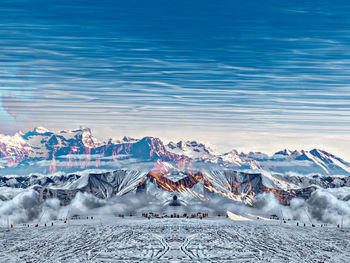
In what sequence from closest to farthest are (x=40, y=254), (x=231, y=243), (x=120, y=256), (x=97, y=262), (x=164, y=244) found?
(x=97, y=262) → (x=120, y=256) → (x=40, y=254) → (x=164, y=244) → (x=231, y=243)

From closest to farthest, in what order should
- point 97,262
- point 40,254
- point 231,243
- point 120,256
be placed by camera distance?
point 97,262
point 120,256
point 40,254
point 231,243

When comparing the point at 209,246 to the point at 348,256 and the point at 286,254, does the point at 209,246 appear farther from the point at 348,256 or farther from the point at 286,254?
the point at 348,256

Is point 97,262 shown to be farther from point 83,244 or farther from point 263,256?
point 263,256

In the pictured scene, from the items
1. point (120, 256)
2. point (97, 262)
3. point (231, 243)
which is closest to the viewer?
point (97, 262)

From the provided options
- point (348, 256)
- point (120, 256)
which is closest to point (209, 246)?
point (120, 256)

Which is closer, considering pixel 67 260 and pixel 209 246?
pixel 67 260

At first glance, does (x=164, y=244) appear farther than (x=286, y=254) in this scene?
Yes

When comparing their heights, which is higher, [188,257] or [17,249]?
[188,257]

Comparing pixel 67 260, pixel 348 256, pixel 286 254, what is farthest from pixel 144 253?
pixel 348 256

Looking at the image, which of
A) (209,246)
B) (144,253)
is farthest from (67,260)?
(209,246)
